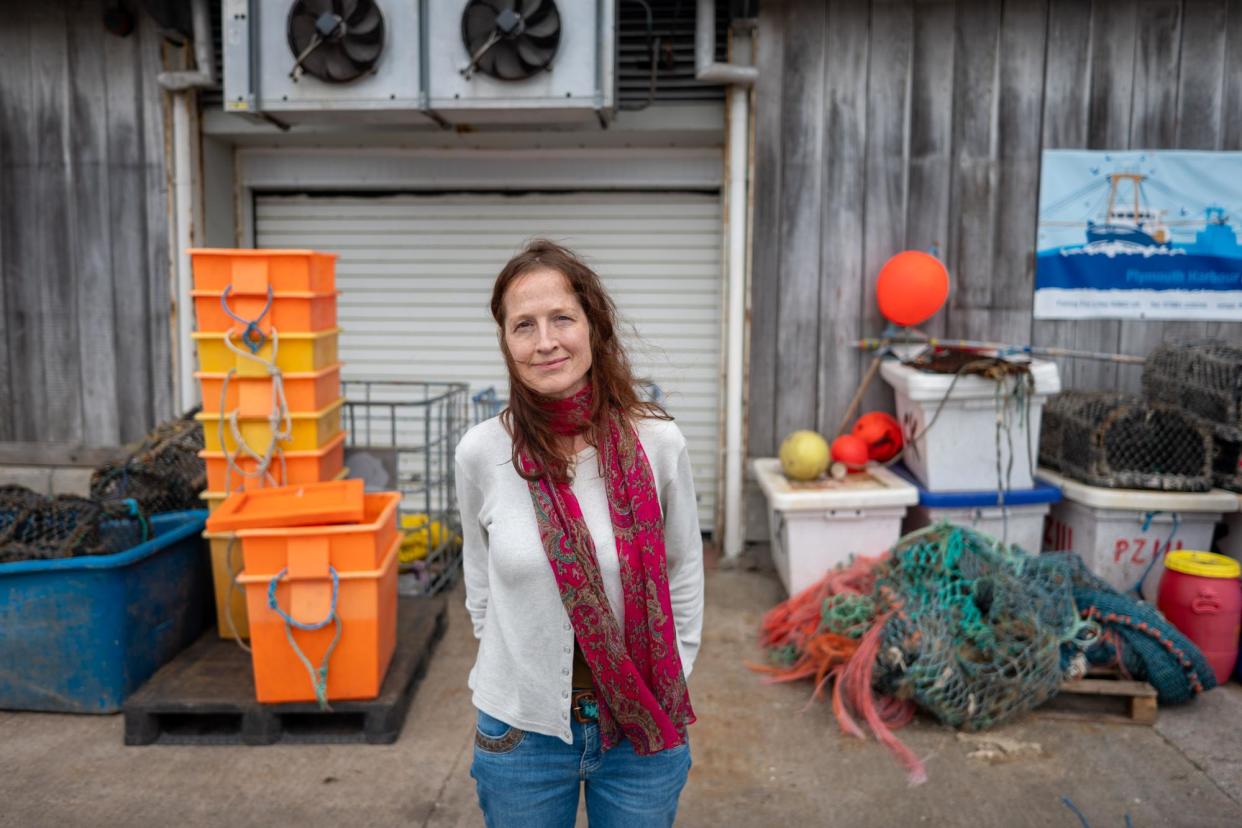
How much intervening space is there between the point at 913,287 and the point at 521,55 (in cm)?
273

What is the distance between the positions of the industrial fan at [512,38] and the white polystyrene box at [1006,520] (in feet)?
11.3

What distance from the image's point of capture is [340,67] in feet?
18.2

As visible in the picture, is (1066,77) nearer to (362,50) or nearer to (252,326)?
(362,50)

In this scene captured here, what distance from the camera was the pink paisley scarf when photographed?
78.1 inches

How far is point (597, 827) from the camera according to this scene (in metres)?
2.11

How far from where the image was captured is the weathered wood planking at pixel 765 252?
613 cm

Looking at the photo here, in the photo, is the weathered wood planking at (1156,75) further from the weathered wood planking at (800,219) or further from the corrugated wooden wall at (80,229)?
the corrugated wooden wall at (80,229)

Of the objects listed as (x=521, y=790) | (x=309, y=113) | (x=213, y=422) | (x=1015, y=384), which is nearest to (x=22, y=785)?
(x=213, y=422)

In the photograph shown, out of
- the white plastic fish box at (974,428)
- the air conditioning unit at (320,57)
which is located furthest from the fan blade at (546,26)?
the white plastic fish box at (974,428)

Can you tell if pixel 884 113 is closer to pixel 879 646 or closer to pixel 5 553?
pixel 879 646

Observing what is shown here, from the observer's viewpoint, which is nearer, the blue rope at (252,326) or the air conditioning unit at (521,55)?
the blue rope at (252,326)

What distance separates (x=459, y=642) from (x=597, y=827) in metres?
3.01

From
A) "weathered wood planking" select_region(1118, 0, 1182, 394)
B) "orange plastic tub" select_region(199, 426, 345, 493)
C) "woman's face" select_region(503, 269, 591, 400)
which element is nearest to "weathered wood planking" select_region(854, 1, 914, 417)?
"weathered wood planking" select_region(1118, 0, 1182, 394)

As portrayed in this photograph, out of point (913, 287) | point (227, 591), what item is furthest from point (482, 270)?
point (227, 591)
